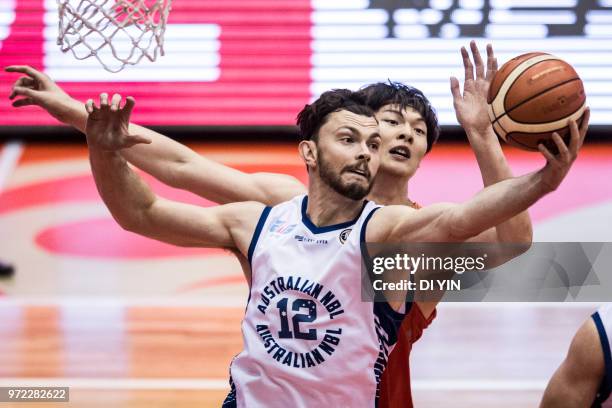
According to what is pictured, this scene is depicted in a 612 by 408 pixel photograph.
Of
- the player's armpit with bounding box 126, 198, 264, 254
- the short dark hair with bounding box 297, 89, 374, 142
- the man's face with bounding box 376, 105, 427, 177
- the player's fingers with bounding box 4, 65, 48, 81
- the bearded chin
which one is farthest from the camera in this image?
the man's face with bounding box 376, 105, 427, 177

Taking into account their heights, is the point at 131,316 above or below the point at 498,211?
below

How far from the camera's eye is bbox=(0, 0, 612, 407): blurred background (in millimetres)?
5652

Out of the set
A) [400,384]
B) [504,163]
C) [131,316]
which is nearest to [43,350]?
[131,316]

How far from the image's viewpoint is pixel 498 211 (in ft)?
8.93

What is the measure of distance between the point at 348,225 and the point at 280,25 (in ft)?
20.2

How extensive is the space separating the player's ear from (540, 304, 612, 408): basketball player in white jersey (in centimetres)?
111

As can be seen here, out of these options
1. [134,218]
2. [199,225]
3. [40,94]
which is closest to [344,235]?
[199,225]

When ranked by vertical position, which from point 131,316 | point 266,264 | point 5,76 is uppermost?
point 266,264

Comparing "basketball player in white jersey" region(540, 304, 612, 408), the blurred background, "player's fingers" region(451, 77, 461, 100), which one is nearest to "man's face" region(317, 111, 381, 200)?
"player's fingers" region(451, 77, 461, 100)

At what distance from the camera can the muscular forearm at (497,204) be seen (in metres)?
2.65

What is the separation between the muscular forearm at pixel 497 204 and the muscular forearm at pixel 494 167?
0.24 meters

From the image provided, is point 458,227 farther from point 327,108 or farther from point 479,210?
point 327,108

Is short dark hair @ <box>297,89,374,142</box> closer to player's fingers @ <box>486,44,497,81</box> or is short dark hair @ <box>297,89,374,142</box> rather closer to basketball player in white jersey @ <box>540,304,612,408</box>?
player's fingers @ <box>486,44,497,81</box>

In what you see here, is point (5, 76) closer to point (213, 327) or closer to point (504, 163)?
point (213, 327)
